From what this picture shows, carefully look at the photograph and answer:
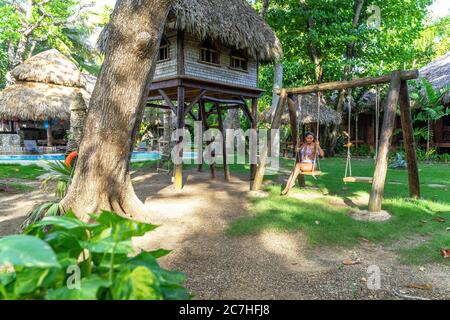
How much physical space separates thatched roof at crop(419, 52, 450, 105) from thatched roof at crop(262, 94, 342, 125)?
4745 mm

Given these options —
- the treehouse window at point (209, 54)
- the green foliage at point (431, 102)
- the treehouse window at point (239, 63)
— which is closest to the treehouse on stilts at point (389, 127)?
the treehouse window at point (209, 54)

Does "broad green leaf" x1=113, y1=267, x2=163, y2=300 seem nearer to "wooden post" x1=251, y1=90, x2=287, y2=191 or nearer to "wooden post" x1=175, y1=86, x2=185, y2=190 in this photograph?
"wooden post" x1=251, y1=90, x2=287, y2=191

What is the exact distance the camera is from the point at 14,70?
58.0 feet

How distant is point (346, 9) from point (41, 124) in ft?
59.1

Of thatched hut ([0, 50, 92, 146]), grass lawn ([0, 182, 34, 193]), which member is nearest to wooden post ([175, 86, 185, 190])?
grass lawn ([0, 182, 34, 193])

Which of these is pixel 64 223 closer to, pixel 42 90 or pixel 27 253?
pixel 27 253

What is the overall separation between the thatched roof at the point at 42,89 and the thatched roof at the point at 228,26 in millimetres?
8874

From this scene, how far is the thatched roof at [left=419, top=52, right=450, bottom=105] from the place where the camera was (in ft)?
54.3

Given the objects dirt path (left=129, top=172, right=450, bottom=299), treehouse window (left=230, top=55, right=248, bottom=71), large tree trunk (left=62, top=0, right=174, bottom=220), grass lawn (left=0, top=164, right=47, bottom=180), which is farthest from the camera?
treehouse window (left=230, top=55, right=248, bottom=71)

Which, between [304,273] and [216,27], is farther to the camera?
[216,27]

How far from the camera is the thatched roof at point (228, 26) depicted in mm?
8375

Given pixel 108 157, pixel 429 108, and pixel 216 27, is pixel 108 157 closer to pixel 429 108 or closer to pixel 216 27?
pixel 216 27

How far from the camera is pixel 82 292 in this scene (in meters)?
1.02
